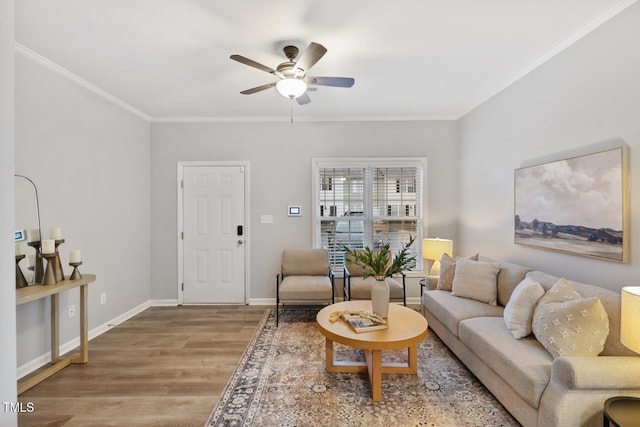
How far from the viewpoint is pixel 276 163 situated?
4.18m

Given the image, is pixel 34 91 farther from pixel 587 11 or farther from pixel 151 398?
pixel 587 11

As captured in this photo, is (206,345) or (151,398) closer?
(151,398)

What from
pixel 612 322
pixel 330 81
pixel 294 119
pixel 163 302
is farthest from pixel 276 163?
pixel 612 322

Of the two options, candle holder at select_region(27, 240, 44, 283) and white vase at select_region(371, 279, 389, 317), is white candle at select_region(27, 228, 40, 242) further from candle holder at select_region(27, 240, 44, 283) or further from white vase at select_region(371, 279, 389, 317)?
white vase at select_region(371, 279, 389, 317)

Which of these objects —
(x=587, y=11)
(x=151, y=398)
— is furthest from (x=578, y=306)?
(x=151, y=398)

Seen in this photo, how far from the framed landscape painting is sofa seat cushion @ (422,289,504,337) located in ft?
2.41

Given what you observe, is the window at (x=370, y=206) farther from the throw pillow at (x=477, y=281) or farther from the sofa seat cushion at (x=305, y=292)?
the throw pillow at (x=477, y=281)

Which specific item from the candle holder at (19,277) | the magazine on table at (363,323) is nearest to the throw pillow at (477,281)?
the magazine on table at (363,323)

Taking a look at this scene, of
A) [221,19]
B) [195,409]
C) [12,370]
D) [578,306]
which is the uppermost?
[221,19]

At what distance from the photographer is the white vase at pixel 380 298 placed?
2436mm

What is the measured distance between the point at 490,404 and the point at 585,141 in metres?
2.02

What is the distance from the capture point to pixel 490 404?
6.60ft

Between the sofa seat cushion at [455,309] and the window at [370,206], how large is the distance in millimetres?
1271

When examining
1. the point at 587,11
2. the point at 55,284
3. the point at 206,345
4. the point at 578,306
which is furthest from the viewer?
the point at 206,345
